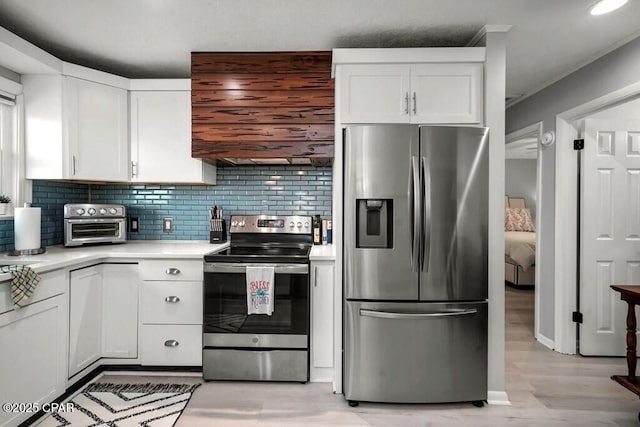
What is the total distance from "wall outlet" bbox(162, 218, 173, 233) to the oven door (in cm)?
94

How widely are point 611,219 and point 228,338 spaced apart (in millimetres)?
3215

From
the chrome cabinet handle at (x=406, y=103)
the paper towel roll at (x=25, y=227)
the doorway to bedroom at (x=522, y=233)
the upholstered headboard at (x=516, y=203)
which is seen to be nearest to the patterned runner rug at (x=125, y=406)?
the paper towel roll at (x=25, y=227)

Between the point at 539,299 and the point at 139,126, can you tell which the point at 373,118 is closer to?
the point at 139,126

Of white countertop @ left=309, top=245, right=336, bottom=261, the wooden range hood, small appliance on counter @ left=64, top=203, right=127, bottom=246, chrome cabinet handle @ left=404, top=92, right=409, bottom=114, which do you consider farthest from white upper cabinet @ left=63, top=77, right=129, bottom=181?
chrome cabinet handle @ left=404, top=92, right=409, bottom=114

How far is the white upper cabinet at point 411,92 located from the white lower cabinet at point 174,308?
1.55 metres

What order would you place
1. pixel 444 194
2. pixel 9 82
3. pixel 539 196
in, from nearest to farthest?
1. pixel 444 194
2. pixel 9 82
3. pixel 539 196

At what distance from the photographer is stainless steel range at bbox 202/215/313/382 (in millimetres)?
2516

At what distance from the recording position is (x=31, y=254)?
2.47 metres

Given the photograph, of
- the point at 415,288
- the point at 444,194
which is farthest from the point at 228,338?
the point at 444,194

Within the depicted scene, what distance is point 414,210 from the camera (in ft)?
7.22

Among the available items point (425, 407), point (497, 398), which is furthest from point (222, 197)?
point (497, 398)

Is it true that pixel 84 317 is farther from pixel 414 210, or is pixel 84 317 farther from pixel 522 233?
pixel 522 233

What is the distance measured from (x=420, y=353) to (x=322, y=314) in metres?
0.69

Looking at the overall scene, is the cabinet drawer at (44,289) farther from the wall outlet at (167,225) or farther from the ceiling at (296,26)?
the ceiling at (296,26)
